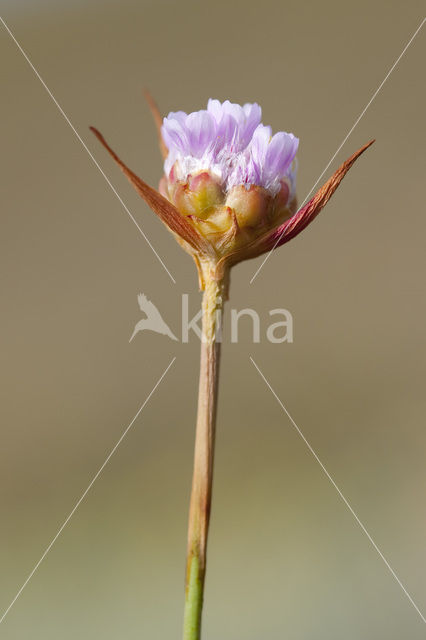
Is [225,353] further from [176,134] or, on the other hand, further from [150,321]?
[176,134]

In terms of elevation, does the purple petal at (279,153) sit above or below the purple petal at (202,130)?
below

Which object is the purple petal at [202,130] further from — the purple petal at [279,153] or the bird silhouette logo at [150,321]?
the bird silhouette logo at [150,321]

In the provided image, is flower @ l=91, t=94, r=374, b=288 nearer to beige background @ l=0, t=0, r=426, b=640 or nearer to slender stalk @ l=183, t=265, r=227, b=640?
slender stalk @ l=183, t=265, r=227, b=640

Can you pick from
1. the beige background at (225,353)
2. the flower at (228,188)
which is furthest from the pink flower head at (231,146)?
the beige background at (225,353)

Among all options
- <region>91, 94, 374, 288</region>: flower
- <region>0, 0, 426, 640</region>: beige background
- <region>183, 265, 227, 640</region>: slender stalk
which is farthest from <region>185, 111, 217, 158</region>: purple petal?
<region>0, 0, 426, 640</region>: beige background

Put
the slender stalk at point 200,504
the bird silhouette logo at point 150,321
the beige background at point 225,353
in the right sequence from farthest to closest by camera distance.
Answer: the bird silhouette logo at point 150,321
the beige background at point 225,353
the slender stalk at point 200,504

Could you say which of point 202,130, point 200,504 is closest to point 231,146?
point 202,130

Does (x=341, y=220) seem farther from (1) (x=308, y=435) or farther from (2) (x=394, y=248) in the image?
(1) (x=308, y=435)

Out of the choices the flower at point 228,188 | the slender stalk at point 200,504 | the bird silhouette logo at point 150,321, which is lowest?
the slender stalk at point 200,504
